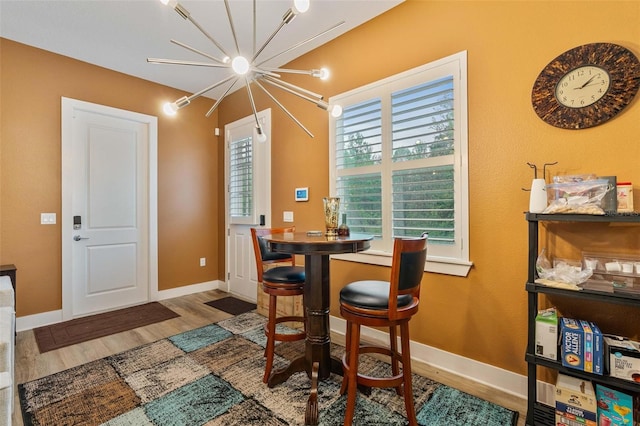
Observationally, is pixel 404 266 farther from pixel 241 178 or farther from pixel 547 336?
pixel 241 178

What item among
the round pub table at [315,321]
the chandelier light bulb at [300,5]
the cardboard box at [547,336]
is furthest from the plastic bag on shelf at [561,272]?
the chandelier light bulb at [300,5]

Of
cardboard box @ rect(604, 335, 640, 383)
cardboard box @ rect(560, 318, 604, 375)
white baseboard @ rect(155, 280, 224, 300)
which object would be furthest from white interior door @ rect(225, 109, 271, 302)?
cardboard box @ rect(604, 335, 640, 383)

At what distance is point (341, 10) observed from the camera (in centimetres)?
252

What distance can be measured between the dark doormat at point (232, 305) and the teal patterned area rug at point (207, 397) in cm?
106

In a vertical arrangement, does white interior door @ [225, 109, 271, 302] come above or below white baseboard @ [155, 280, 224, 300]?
above

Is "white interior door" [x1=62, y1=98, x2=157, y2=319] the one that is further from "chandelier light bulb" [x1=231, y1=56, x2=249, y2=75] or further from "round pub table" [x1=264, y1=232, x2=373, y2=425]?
"chandelier light bulb" [x1=231, y1=56, x2=249, y2=75]

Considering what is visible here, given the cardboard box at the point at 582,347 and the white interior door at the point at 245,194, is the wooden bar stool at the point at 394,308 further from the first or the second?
Answer: the white interior door at the point at 245,194

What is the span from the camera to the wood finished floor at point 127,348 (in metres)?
1.90

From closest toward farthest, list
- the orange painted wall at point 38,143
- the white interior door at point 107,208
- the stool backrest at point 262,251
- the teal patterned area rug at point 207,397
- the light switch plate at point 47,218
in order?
1. the teal patterned area rug at point 207,397
2. the stool backrest at point 262,251
3. the orange painted wall at point 38,143
4. the light switch plate at point 47,218
5. the white interior door at point 107,208

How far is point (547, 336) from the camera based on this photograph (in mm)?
1585

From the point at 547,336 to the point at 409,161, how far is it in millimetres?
1451

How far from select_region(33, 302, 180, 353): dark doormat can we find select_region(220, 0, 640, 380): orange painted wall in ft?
8.68

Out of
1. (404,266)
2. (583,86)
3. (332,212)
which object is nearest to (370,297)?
(404,266)

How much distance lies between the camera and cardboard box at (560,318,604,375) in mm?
1436
